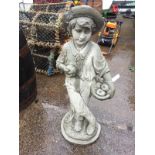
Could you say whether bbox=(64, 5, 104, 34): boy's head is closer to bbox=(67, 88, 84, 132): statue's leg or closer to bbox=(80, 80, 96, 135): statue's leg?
bbox=(80, 80, 96, 135): statue's leg

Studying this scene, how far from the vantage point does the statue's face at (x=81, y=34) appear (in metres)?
2.07

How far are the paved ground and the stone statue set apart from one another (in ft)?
0.47

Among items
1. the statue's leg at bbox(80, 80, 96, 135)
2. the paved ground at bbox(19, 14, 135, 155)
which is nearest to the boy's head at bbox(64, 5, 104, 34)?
the statue's leg at bbox(80, 80, 96, 135)

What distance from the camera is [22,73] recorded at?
2.85 metres

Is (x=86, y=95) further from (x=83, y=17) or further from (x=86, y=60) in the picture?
(x=83, y=17)

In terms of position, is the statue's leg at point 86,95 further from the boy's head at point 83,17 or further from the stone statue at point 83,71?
the boy's head at point 83,17

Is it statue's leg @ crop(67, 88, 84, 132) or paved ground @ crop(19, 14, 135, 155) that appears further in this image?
paved ground @ crop(19, 14, 135, 155)

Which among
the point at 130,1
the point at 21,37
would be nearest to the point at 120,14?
the point at 130,1

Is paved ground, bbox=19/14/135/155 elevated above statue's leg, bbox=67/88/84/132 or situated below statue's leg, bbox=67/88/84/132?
below

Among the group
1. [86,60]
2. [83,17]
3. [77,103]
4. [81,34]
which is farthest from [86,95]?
[83,17]

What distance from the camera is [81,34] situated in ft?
6.89

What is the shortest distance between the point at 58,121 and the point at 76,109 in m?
0.61

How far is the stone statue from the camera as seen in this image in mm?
2105

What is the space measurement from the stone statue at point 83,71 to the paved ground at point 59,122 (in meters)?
0.14
